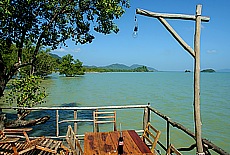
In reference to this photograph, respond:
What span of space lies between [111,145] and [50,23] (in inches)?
178

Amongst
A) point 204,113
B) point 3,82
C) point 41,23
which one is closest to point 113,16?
point 41,23

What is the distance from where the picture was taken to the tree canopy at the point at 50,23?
612 centimetres

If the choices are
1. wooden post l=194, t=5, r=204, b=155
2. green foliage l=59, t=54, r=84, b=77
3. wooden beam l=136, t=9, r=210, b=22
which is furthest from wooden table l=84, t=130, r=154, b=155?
green foliage l=59, t=54, r=84, b=77

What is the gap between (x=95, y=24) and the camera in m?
7.04

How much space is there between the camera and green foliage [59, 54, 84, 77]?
5423cm

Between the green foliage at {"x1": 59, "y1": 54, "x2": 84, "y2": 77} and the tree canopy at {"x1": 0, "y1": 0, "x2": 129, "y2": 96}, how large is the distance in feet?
155

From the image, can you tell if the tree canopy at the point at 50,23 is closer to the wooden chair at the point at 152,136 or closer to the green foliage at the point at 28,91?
the green foliage at the point at 28,91

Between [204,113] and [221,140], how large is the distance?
7.15m

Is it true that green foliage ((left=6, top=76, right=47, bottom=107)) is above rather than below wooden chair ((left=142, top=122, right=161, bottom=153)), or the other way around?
above

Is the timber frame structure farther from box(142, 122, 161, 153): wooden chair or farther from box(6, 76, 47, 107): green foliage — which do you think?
box(6, 76, 47, 107): green foliage

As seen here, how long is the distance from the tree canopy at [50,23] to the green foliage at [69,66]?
4738 centimetres

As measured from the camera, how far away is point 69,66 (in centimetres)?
5550

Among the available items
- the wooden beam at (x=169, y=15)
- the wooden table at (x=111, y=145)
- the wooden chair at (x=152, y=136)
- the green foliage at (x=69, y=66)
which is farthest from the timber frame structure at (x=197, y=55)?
the green foliage at (x=69, y=66)

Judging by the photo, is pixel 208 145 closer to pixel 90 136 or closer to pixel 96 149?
pixel 96 149
